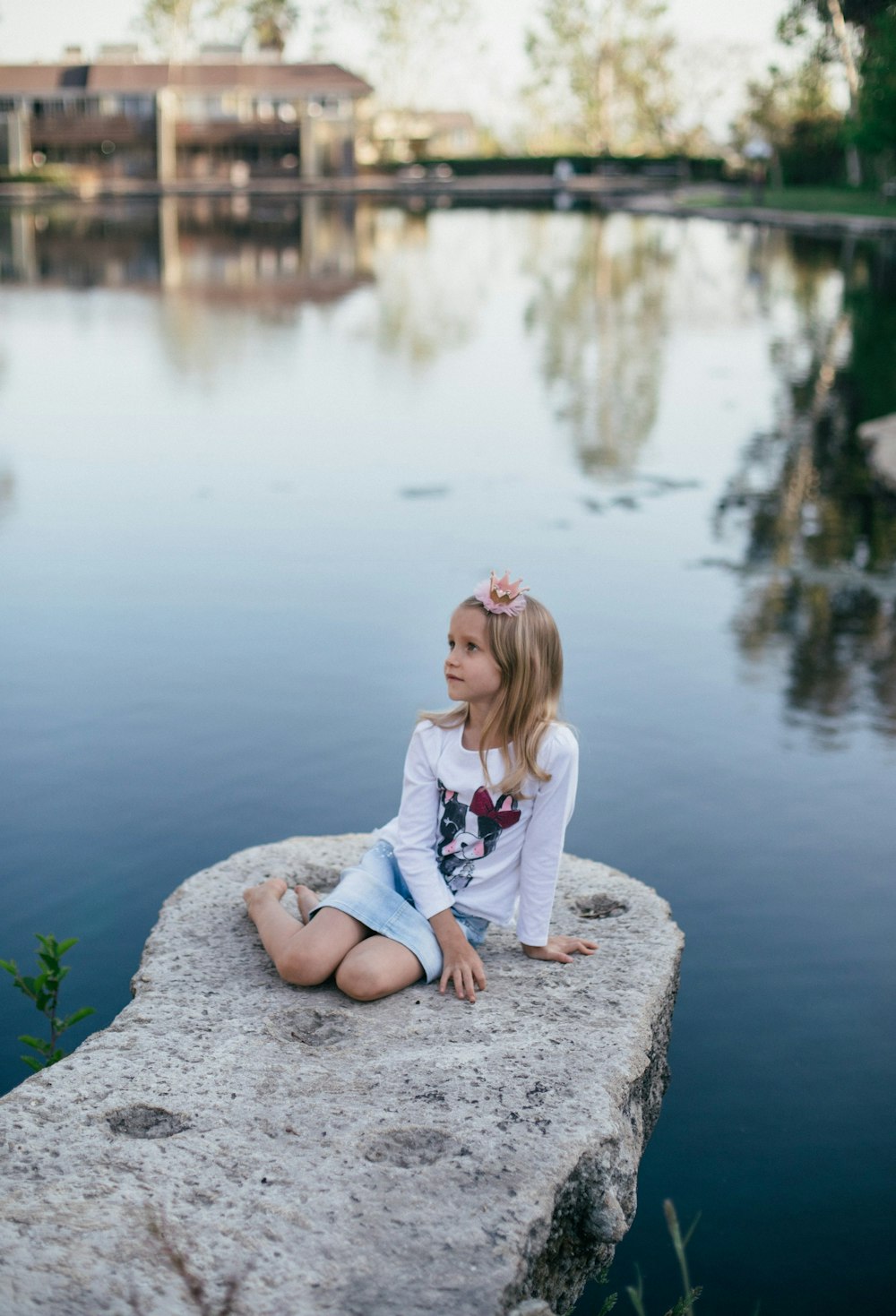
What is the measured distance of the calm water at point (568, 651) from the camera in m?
3.68

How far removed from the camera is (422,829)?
3.40 metres

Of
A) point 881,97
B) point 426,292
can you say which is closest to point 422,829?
point 426,292

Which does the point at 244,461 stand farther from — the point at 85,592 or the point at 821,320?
the point at 821,320

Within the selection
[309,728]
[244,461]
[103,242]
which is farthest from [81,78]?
[309,728]

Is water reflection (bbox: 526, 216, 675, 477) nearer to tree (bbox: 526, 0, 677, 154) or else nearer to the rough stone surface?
the rough stone surface

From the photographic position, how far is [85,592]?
755cm

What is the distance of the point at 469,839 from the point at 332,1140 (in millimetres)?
894

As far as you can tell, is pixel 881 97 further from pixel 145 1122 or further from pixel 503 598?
pixel 145 1122

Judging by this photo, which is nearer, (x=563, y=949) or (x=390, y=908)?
(x=390, y=908)

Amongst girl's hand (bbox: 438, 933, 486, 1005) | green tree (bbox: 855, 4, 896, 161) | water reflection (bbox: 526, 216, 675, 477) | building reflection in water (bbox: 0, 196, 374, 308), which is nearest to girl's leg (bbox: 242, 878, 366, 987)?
girl's hand (bbox: 438, 933, 486, 1005)

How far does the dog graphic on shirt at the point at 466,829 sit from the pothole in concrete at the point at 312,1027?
1.46 ft

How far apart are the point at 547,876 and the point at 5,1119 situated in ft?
4.25

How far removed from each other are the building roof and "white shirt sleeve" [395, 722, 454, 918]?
63.8 meters

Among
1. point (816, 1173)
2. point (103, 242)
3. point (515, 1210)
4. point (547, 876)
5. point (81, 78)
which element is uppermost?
point (81, 78)
